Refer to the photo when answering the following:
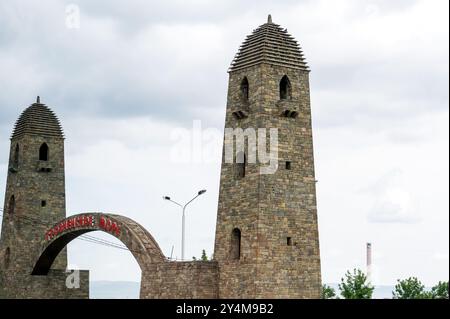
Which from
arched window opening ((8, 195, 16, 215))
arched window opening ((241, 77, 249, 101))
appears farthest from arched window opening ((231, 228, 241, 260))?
arched window opening ((8, 195, 16, 215))

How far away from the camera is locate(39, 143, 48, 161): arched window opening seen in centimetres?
6650

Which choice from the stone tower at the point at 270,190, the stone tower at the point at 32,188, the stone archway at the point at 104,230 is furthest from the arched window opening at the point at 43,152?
the stone tower at the point at 270,190

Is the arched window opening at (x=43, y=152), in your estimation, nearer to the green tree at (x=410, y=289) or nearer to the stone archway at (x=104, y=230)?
the stone archway at (x=104, y=230)

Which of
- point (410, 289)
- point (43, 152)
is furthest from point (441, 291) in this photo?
point (43, 152)

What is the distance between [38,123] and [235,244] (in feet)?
84.9

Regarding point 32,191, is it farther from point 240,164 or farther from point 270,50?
point 270,50

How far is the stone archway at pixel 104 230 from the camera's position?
49.9 metres

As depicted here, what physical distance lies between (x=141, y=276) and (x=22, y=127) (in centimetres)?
2122

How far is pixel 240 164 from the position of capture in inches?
1804

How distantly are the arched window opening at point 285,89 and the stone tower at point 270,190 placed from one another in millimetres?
50

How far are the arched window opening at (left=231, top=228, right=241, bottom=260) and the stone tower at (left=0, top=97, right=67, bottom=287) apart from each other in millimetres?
23308

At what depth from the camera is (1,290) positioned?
66500 millimetres

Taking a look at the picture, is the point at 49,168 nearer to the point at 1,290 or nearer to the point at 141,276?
the point at 1,290
